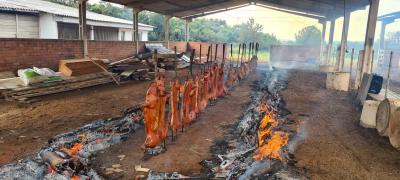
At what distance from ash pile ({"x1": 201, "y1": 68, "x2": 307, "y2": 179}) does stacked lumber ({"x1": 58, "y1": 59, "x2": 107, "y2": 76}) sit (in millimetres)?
6607

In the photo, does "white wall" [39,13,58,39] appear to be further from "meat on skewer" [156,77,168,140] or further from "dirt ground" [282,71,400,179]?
"meat on skewer" [156,77,168,140]

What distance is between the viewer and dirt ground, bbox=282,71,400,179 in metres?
4.73

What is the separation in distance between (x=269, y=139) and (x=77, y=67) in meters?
8.59

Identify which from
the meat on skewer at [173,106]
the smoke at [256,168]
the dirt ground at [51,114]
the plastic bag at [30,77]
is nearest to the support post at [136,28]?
the dirt ground at [51,114]

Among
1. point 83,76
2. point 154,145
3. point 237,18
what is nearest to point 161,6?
point 83,76

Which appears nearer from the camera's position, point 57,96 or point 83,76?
point 57,96

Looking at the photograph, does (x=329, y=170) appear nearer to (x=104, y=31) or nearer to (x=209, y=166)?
(x=209, y=166)

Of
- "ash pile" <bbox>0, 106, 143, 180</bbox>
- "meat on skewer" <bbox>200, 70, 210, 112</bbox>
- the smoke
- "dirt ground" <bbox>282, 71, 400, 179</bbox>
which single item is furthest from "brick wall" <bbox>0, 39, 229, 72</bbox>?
the smoke

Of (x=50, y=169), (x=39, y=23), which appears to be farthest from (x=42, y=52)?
(x=50, y=169)

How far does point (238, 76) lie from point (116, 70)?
19.3 feet

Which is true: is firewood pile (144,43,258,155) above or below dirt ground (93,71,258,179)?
above

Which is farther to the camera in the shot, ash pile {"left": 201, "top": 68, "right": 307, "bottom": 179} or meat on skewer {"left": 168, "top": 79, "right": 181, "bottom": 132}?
meat on skewer {"left": 168, "top": 79, "right": 181, "bottom": 132}

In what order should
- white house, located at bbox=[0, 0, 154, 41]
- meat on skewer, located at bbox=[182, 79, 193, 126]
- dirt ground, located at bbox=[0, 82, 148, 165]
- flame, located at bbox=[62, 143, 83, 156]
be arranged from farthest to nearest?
white house, located at bbox=[0, 0, 154, 41]
meat on skewer, located at bbox=[182, 79, 193, 126]
dirt ground, located at bbox=[0, 82, 148, 165]
flame, located at bbox=[62, 143, 83, 156]

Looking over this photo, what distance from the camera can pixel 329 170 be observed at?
→ 4.68 m
